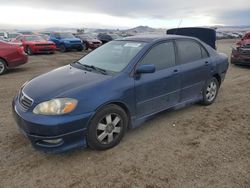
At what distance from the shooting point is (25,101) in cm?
342

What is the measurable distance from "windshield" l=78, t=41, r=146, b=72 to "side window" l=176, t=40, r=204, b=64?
85 cm

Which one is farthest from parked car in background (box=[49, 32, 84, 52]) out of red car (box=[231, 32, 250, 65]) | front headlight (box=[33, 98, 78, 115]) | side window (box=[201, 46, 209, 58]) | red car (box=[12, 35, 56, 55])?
front headlight (box=[33, 98, 78, 115])

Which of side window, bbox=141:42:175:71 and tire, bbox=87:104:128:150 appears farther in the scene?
side window, bbox=141:42:175:71

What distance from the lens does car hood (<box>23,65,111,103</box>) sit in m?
3.27

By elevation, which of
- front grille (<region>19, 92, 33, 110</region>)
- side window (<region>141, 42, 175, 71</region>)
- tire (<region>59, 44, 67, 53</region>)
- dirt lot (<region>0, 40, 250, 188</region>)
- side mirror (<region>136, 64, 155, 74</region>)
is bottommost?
dirt lot (<region>0, 40, 250, 188</region>)

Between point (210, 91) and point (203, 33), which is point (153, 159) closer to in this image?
point (210, 91)

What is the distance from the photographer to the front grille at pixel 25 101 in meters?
3.30

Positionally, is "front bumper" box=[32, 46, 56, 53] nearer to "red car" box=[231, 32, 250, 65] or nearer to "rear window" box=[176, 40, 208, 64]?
"red car" box=[231, 32, 250, 65]

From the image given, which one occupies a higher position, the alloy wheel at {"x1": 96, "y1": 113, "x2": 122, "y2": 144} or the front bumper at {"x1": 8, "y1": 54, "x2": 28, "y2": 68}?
the front bumper at {"x1": 8, "y1": 54, "x2": 28, "y2": 68}

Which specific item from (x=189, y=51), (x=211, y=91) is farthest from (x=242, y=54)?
(x=189, y=51)

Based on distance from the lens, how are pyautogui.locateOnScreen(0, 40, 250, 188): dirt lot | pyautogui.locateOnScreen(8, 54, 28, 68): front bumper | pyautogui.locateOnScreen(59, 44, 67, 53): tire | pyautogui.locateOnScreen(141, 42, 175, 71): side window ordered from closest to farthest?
pyautogui.locateOnScreen(0, 40, 250, 188): dirt lot < pyautogui.locateOnScreen(141, 42, 175, 71): side window < pyautogui.locateOnScreen(8, 54, 28, 68): front bumper < pyautogui.locateOnScreen(59, 44, 67, 53): tire

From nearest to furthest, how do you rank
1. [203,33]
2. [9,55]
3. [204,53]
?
1. [204,53]
2. [203,33]
3. [9,55]

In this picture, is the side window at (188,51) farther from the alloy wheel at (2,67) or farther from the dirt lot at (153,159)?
the alloy wheel at (2,67)

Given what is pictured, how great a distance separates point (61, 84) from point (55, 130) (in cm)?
76
